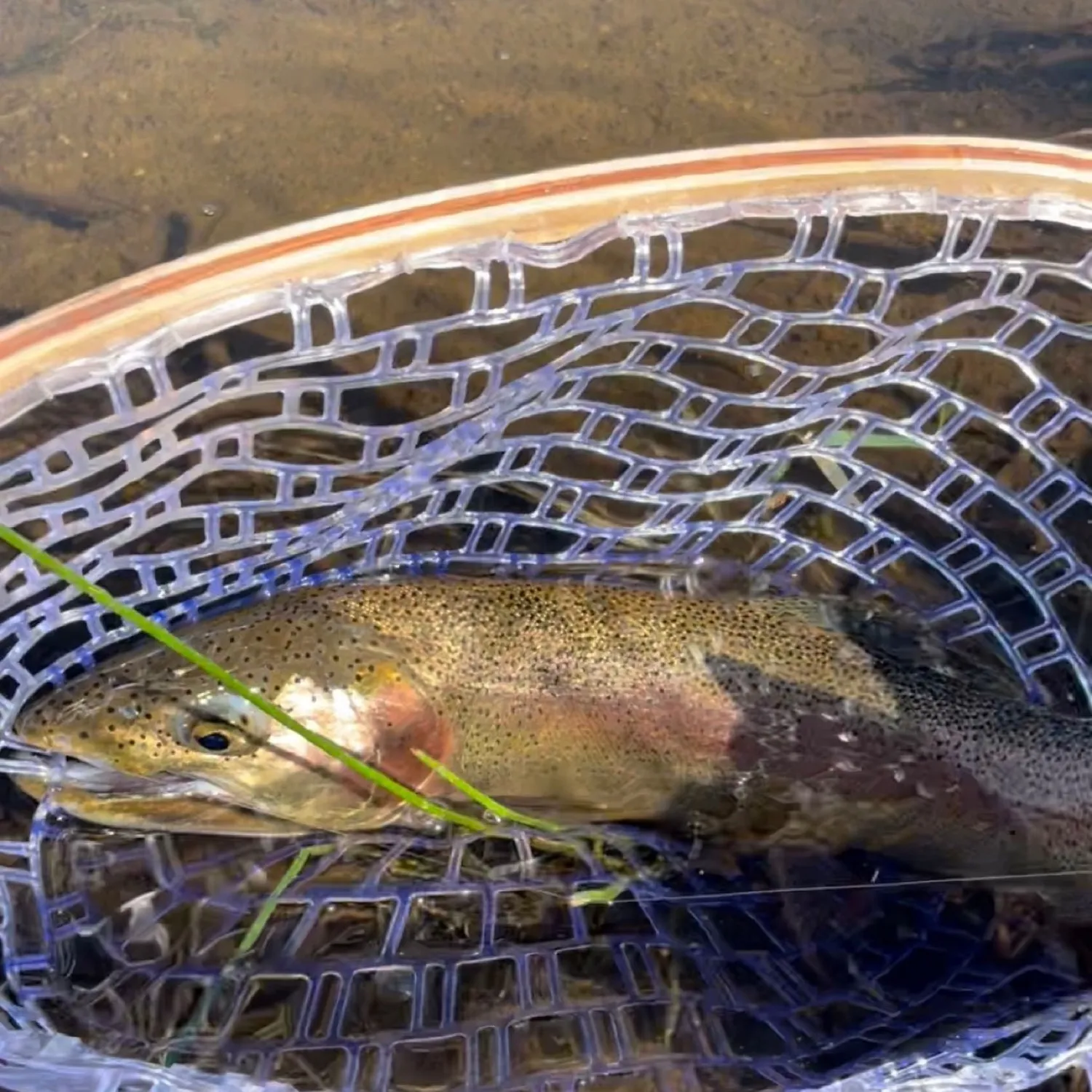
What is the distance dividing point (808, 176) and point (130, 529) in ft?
5.17

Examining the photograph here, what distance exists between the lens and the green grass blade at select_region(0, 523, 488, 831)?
64.9 inches

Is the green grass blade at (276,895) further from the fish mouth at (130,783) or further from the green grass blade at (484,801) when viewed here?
the green grass blade at (484,801)

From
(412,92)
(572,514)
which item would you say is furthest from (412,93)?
(572,514)

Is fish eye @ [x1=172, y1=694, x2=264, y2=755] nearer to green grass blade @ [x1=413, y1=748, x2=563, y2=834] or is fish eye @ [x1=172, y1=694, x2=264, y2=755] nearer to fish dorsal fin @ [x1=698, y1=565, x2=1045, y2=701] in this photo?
green grass blade @ [x1=413, y1=748, x2=563, y2=834]

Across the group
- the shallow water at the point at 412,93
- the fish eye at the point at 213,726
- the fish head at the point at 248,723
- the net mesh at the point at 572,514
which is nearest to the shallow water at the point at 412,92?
the shallow water at the point at 412,93

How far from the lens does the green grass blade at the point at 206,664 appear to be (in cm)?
165

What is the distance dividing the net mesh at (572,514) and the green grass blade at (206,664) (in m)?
0.30

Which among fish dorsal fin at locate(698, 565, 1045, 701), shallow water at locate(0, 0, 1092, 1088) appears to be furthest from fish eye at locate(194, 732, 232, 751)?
shallow water at locate(0, 0, 1092, 1088)

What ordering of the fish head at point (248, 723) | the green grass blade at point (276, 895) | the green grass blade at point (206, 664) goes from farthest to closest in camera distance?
the green grass blade at point (276, 895) < the fish head at point (248, 723) < the green grass blade at point (206, 664)

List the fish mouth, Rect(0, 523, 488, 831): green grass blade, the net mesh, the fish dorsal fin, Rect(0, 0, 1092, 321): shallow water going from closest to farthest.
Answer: Rect(0, 523, 488, 831): green grass blade → the net mesh → the fish mouth → the fish dorsal fin → Rect(0, 0, 1092, 321): shallow water

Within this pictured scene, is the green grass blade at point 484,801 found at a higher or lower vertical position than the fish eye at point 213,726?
lower

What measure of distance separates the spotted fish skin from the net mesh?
0.18 meters

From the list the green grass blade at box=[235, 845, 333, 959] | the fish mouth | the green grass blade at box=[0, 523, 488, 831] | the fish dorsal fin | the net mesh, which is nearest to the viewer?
the green grass blade at box=[0, 523, 488, 831]

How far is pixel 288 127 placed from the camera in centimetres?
380
